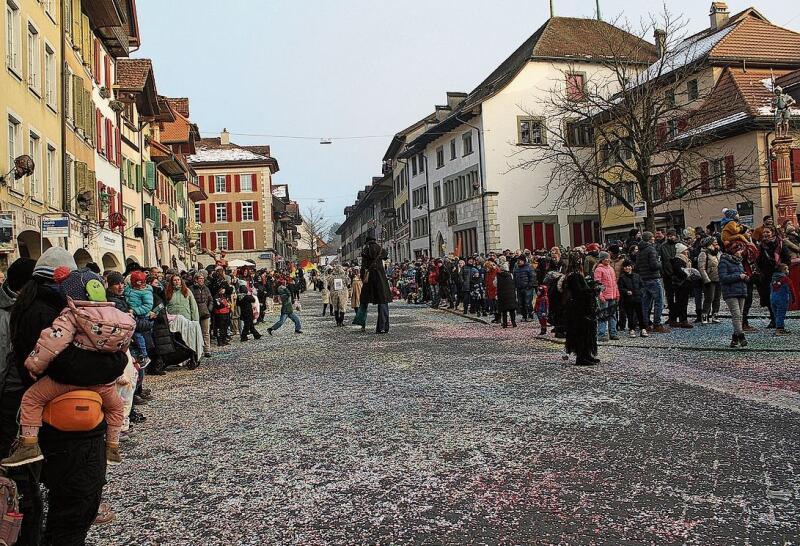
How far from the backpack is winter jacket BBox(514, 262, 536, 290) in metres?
16.7

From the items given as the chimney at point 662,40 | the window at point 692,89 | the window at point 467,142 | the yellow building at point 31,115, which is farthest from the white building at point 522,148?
the yellow building at point 31,115

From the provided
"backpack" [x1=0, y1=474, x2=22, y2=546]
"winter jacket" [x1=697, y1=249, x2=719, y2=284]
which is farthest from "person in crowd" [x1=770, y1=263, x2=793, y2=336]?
"backpack" [x1=0, y1=474, x2=22, y2=546]

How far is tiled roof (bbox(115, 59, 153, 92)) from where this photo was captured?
33.1 m

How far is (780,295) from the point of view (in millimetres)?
13133

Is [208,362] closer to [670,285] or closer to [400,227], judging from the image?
[670,285]

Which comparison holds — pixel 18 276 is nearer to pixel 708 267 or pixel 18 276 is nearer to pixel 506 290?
pixel 708 267

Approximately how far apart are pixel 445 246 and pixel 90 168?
3313 cm

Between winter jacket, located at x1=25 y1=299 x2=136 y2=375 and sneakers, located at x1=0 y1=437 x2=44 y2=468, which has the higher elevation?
winter jacket, located at x1=25 y1=299 x2=136 y2=375

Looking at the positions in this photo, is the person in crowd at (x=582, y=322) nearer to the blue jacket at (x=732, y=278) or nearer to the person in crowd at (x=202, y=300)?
the blue jacket at (x=732, y=278)

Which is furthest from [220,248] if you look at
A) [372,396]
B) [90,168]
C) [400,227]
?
[372,396]

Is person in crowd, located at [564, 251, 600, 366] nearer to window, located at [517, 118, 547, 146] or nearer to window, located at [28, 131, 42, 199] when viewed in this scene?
window, located at [28, 131, 42, 199]

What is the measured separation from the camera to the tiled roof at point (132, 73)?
33094 mm

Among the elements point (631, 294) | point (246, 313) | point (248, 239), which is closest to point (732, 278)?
point (631, 294)

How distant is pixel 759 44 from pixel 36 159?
113ft
